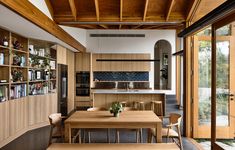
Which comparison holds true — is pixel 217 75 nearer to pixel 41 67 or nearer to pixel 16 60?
pixel 16 60

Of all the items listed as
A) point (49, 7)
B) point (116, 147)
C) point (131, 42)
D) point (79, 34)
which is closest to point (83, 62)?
point (79, 34)

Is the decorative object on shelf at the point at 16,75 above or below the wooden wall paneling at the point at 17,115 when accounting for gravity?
above

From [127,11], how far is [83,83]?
493 centimetres

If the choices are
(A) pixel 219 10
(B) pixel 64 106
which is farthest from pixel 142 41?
(A) pixel 219 10

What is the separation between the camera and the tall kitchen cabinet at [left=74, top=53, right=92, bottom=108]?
32.8 feet

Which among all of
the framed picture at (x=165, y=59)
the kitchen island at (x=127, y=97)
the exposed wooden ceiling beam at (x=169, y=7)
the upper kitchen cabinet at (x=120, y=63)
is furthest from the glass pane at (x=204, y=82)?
the framed picture at (x=165, y=59)

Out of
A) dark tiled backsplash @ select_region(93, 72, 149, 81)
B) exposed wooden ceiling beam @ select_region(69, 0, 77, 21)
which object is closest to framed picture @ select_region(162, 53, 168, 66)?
dark tiled backsplash @ select_region(93, 72, 149, 81)

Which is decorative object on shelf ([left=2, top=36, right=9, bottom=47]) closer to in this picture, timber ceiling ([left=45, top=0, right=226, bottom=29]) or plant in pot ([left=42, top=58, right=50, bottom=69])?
timber ceiling ([left=45, top=0, right=226, bottom=29])

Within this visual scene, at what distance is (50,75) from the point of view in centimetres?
744

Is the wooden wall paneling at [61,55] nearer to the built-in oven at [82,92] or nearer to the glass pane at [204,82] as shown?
the built-in oven at [82,92]

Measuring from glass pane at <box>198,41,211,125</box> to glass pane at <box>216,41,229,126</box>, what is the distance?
2.36 ft

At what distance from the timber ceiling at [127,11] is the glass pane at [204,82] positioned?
85 centimetres

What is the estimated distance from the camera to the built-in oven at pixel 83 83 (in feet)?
33.0

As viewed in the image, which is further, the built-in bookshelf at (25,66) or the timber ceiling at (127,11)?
the timber ceiling at (127,11)
